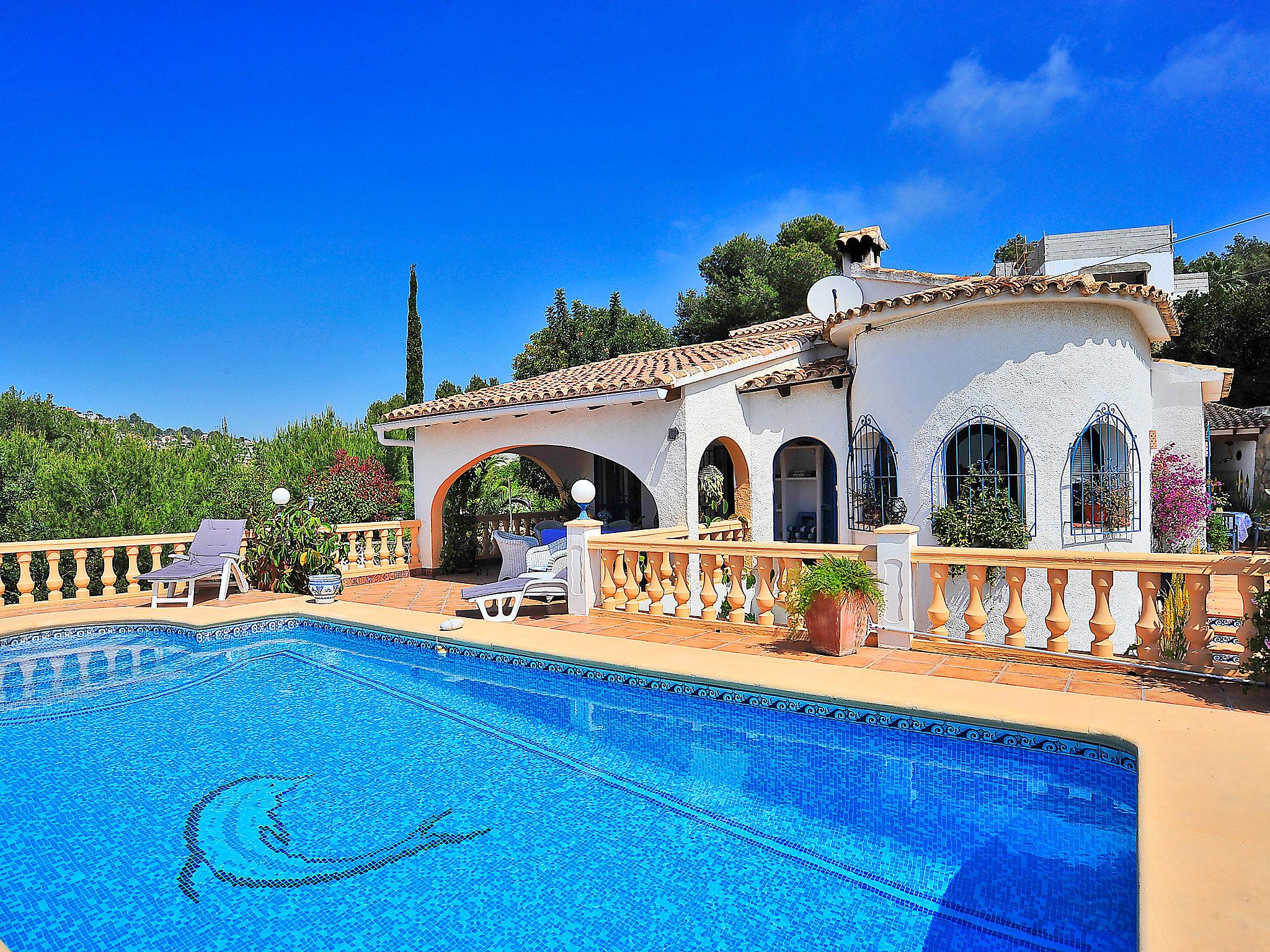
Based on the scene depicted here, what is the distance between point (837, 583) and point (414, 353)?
27843 mm

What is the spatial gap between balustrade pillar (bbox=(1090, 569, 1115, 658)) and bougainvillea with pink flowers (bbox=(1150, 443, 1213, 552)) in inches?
394

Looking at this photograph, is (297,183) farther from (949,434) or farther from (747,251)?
(747,251)

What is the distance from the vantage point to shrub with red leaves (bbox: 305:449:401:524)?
1873 centimetres

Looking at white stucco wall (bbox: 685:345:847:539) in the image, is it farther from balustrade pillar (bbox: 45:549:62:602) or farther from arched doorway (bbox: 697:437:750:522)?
balustrade pillar (bbox: 45:549:62:602)

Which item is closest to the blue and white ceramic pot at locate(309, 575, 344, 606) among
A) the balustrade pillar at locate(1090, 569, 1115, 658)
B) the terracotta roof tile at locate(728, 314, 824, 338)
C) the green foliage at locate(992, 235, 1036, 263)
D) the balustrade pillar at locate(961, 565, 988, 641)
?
the balustrade pillar at locate(961, 565, 988, 641)

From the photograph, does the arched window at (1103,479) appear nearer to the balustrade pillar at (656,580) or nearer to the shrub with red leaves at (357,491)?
the balustrade pillar at (656,580)

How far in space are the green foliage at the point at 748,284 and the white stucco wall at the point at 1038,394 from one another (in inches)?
1021

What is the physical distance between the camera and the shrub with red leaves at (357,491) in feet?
61.5

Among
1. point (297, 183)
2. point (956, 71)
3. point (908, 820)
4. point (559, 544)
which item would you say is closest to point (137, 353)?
point (297, 183)

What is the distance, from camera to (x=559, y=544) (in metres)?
11.4

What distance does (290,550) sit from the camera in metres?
13.1

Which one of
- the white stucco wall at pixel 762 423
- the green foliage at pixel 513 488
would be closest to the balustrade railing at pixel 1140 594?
the white stucco wall at pixel 762 423

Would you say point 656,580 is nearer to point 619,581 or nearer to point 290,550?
point 619,581

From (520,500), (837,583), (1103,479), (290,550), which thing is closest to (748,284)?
(520,500)
